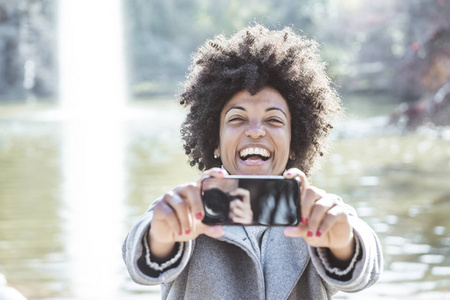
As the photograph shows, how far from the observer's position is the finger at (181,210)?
4.40 ft

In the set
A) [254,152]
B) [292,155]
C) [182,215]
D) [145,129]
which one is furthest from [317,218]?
[145,129]

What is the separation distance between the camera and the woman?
136 centimetres

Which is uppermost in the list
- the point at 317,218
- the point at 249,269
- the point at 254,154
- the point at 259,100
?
the point at 259,100

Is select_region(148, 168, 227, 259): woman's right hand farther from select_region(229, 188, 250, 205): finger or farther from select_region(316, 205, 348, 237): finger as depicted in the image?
select_region(316, 205, 348, 237): finger

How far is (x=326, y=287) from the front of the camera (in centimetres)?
163

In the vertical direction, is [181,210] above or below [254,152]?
below

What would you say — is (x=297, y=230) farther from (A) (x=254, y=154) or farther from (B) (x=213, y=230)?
(A) (x=254, y=154)

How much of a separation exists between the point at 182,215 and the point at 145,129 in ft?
39.5

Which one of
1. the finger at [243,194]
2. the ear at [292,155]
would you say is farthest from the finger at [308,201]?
the ear at [292,155]

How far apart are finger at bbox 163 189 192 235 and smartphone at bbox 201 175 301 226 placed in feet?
0.12

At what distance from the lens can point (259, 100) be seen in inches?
69.1

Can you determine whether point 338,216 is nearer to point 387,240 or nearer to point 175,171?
point 387,240

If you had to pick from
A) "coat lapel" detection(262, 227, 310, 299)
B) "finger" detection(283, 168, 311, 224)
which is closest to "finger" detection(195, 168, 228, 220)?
"finger" detection(283, 168, 311, 224)

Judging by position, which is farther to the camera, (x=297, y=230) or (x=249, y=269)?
(x=249, y=269)
